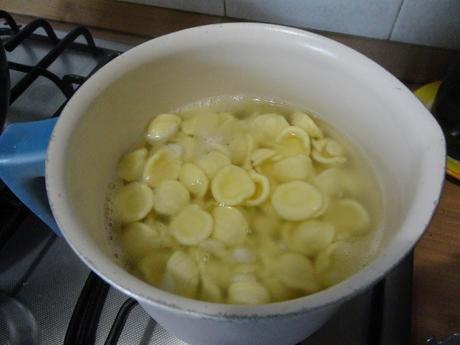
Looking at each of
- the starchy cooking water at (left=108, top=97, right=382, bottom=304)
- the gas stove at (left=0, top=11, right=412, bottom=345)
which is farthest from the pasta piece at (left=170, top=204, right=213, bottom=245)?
the gas stove at (left=0, top=11, right=412, bottom=345)

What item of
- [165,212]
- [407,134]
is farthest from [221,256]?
[407,134]

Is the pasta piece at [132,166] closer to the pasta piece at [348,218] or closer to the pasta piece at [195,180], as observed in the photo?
the pasta piece at [195,180]

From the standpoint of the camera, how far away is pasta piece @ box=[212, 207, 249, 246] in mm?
372

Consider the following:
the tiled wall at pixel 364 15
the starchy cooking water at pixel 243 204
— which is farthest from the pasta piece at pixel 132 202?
the tiled wall at pixel 364 15

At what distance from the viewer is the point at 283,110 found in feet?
1.54

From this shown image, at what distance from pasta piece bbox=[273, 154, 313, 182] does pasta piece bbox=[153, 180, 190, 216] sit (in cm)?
9

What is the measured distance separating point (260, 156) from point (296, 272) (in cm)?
13

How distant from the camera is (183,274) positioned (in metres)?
0.34

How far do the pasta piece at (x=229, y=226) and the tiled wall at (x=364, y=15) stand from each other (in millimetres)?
375

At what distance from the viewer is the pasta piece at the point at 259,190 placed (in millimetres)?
396

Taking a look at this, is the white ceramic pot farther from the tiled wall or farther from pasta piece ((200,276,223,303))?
the tiled wall

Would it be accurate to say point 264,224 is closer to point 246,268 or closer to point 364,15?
point 246,268

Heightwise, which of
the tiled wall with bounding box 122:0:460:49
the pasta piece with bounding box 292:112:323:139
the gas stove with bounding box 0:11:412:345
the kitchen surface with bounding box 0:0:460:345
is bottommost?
the gas stove with bounding box 0:11:412:345

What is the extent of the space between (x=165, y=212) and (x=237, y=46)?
174mm
